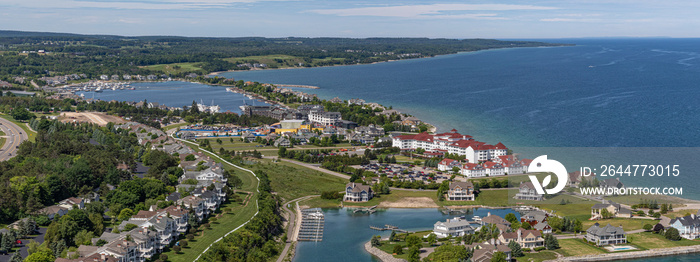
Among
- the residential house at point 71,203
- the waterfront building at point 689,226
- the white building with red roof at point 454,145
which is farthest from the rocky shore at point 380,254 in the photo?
the white building with red roof at point 454,145

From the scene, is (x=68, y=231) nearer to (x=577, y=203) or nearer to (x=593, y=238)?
(x=593, y=238)

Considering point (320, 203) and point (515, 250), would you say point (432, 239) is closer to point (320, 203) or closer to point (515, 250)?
point (515, 250)

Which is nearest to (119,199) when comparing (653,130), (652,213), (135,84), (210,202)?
(210,202)

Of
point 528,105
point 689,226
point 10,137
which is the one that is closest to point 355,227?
point 689,226

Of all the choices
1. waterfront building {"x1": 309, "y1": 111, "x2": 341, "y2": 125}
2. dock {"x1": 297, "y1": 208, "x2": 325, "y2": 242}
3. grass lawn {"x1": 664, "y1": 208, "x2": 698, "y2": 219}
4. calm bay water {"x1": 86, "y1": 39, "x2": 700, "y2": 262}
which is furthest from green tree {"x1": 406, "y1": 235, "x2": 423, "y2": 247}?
waterfront building {"x1": 309, "y1": 111, "x2": 341, "y2": 125}

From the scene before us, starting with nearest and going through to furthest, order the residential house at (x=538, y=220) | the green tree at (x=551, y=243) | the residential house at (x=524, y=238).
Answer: the green tree at (x=551, y=243) < the residential house at (x=524, y=238) < the residential house at (x=538, y=220)

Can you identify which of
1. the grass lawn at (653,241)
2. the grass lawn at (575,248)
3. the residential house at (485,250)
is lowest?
the grass lawn at (575,248)

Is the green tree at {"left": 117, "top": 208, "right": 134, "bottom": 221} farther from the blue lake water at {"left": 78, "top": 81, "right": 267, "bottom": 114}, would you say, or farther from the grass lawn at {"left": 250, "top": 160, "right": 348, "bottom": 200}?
the blue lake water at {"left": 78, "top": 81, "right": 267, "bottom": 114}

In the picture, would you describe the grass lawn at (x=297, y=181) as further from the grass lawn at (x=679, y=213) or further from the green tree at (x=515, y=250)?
the grass lawn at (x=679, y=213)
